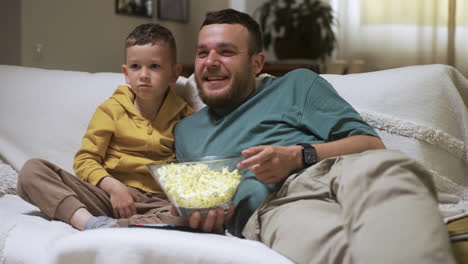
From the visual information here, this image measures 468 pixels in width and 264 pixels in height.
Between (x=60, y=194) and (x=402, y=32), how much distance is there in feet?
10.4

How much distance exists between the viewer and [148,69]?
1650mm

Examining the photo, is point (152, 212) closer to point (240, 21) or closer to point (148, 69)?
point (148, 69)

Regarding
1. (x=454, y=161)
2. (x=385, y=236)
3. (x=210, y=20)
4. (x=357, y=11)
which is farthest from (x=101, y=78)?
(x=357, y=11)

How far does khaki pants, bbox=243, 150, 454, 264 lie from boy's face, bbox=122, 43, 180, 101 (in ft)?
2.23

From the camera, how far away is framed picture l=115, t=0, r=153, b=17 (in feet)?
11.3

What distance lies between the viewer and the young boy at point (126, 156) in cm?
134

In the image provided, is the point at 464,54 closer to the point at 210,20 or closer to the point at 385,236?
the point at 210,20

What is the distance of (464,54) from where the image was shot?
3578 millimetres

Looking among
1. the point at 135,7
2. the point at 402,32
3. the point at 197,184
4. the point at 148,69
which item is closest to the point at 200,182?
the point at 197,184

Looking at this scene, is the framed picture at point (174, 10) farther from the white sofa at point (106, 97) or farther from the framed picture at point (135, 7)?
the white sofa at point (106, 97)

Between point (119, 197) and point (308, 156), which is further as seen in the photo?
point (119, 197)

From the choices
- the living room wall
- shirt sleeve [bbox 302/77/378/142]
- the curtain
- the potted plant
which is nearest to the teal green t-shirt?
shirt sleeve [bbox 302/77/378/142]

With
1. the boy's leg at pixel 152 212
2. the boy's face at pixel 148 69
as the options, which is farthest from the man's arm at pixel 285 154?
the boy's face at pixel 148 69

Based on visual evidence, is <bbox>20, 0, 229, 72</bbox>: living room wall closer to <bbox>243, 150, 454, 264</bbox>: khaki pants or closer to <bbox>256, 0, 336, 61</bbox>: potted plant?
<bbox>256, 0, 336, 61</bbox>: potted plant
